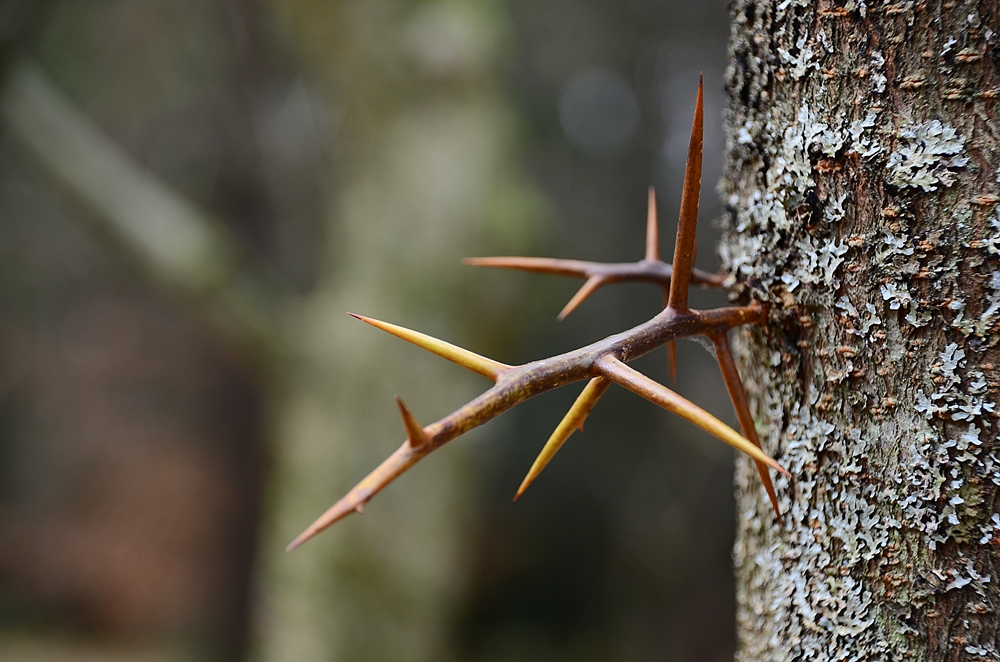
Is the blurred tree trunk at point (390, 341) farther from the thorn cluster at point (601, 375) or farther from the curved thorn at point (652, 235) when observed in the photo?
the thorn cluster at point (601, 375)

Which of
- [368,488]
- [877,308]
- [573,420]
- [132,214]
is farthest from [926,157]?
[132,214]

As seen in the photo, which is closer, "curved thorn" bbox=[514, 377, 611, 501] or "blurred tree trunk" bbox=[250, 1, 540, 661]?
"curved thorn" bbox=[514, 377, 611, 501]

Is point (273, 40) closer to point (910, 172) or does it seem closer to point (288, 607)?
point (288, 607)

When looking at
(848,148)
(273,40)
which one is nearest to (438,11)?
(273,40)

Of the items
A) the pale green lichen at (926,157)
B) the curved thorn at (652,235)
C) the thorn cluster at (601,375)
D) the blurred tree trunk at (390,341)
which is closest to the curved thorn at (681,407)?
the thorn cluster at (601,375)

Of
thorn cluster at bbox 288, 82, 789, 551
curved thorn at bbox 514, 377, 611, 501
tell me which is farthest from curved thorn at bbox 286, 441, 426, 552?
curved thorn at bbox 514, 377, 611, 501

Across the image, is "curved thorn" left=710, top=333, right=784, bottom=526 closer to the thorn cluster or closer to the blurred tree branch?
the thorn cluster

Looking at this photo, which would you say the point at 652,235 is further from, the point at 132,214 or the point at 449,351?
the point at 132,214
